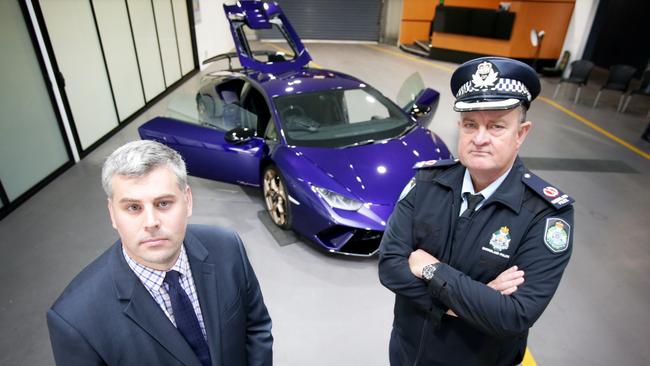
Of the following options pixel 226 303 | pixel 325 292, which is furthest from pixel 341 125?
pixel 226 303

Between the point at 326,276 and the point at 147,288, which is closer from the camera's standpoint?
the point at 147,288

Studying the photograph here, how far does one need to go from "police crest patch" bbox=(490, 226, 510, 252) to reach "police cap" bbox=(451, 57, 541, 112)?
0.43 meters

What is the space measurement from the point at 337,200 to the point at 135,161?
6.16 feet

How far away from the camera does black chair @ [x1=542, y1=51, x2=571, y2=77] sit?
9.36 metres

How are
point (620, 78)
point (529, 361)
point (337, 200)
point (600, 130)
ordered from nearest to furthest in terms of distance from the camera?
point (529, 361) → point (337, 200) → point (600, 130) → point (620, 78)

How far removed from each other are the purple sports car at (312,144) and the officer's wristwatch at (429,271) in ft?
4.25

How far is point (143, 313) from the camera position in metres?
1.06

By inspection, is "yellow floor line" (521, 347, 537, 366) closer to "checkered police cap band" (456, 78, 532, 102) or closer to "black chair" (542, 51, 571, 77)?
"checkered police cap band" (456, 78, 532, 102)

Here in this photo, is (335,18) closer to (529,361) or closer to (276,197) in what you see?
(276,197)

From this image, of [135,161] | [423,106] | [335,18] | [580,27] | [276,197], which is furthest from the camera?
[335,18]

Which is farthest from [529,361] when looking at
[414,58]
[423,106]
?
[414,58]

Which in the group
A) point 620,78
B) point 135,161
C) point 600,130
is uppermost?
point 135,161

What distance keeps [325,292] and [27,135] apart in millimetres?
3755

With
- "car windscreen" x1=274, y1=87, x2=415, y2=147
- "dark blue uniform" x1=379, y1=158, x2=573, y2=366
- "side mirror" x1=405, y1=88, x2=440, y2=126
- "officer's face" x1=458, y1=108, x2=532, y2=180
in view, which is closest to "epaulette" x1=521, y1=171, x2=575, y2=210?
"dark blue uniform" x1=379, y1=158, x2=573, y2=366
